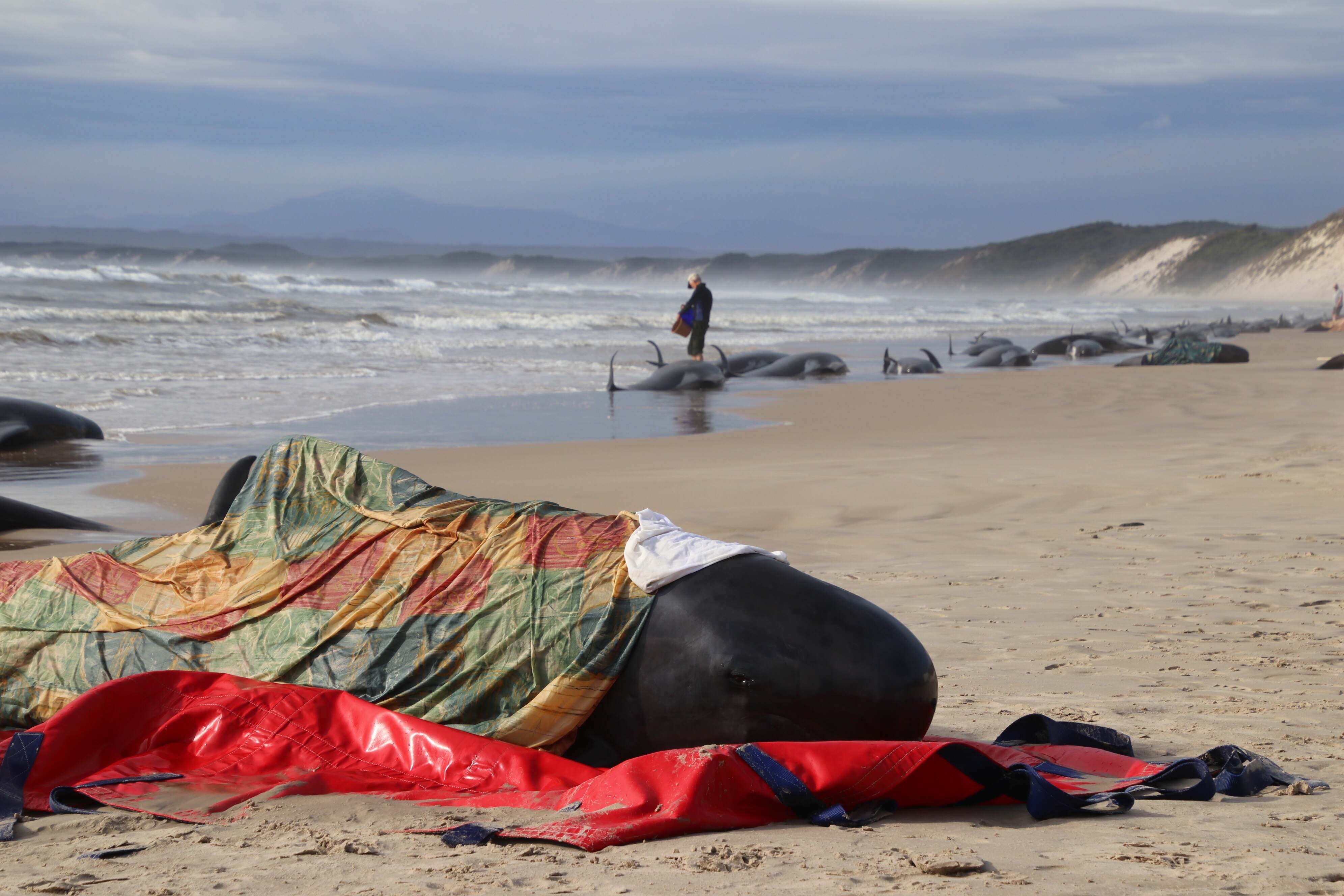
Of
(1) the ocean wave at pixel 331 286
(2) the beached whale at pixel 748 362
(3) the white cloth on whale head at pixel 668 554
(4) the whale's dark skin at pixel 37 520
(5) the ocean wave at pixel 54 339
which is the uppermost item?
(1) the ocean wave at pixel 331 286

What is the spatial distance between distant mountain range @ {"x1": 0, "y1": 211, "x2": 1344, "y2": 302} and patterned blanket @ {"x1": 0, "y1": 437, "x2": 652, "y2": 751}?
2956 inches

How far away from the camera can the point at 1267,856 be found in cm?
234

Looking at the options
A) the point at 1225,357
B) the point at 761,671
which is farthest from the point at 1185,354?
the point at 761,671

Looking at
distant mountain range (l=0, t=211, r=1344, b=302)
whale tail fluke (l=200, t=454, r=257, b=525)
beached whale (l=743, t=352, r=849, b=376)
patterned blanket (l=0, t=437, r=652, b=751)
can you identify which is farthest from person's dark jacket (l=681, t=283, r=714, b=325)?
distant mountain range (l=0, t=211, r=1344, b=302)

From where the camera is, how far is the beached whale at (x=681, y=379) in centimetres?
1655

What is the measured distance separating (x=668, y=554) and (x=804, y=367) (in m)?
15.9

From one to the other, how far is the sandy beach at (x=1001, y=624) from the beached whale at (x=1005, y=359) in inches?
384

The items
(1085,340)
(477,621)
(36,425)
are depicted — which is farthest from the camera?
(1085,340)

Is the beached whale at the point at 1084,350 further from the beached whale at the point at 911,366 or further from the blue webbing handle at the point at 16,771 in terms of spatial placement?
the blue webbing handle at the point at 16,771

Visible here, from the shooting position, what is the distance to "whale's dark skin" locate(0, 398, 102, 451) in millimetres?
10227

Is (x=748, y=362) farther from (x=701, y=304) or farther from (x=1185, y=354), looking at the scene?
(x=1185, y=354)

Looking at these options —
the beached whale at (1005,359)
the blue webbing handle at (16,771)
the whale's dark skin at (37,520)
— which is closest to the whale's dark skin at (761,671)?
the blue webbing handle at (16,771)

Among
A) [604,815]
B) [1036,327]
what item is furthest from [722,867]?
[1036,327]

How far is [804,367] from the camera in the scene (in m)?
18.9
